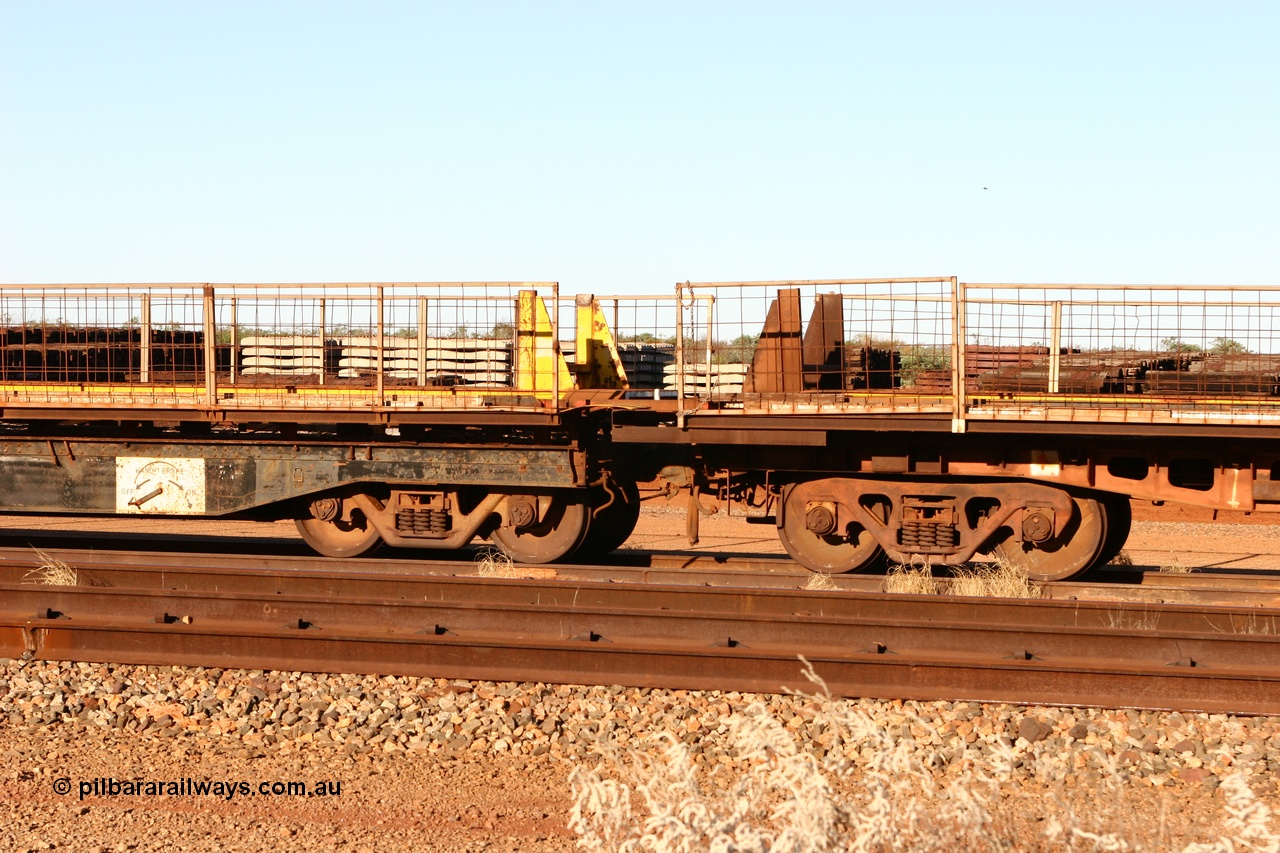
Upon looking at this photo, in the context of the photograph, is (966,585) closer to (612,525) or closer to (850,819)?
(612,525)

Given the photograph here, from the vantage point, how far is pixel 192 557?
38.8 feet

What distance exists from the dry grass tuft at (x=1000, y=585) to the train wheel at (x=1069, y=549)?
0.96 feet

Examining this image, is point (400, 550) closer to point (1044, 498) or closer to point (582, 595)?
point (582, 595)

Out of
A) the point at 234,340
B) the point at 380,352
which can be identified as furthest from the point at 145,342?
the point at 380,352

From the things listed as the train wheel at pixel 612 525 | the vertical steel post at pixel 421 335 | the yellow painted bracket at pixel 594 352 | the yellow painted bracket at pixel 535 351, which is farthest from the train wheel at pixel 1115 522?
the vertical steel post at pixel 421 335

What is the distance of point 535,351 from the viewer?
12.0 meters

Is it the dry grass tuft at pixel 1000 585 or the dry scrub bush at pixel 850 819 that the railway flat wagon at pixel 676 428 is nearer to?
the dry grass tuft at pixel 1000 585

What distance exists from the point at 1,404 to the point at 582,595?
6648mm

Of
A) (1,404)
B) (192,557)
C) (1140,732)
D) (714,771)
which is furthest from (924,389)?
(1,404)

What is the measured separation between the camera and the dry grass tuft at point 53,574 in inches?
385

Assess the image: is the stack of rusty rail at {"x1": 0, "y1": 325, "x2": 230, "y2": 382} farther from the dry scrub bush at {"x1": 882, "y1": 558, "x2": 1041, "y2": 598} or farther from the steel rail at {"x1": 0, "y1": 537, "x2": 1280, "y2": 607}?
the dry scrub bush at {"x1": 882, "y1": 558, "x2": 1041, "y2": 598}

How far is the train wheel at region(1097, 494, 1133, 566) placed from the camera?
36.3 ft

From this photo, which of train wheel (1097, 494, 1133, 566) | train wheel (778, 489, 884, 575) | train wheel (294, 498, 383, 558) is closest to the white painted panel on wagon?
train wheel (294, 498, 383, 558)

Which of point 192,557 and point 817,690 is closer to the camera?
point 817,690
